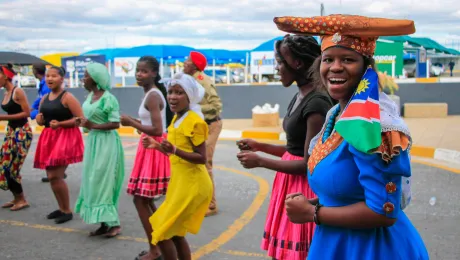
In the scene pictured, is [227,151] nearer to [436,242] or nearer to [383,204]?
[436,242]

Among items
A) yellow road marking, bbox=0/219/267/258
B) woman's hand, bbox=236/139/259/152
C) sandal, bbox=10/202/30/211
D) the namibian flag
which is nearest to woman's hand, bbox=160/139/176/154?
woman's hand, bbox=236/139/259/152

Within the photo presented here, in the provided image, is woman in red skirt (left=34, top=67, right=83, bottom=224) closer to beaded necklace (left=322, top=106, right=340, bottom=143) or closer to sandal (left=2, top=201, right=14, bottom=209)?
sandal (left=2, top=201, right=14, bottom=209)

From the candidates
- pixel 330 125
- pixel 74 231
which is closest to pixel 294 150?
pixel 330 125

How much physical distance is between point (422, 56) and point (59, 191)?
880 inches

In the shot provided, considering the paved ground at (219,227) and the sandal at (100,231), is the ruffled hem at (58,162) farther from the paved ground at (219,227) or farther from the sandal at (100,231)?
the sandal at (100,231)

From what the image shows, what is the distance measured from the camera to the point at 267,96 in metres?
17.3

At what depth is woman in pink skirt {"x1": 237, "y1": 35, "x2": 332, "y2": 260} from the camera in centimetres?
322

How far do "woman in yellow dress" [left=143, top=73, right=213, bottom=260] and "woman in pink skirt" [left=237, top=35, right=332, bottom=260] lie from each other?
3.47 ft

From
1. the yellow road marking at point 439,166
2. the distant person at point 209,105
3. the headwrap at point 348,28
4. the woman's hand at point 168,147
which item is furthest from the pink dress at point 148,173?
the yellow road marking at point 439,166

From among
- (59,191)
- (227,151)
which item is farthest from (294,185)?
(227,151)

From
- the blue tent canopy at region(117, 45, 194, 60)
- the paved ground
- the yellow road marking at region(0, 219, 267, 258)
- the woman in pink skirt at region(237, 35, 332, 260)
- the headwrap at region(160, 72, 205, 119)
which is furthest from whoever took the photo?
the blue tent canopy at region(117, 45, 194, 60)

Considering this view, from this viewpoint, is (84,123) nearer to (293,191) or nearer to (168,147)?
(168,147)

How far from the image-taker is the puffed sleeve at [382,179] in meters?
2.00

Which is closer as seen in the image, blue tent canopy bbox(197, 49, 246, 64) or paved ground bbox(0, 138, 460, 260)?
paved ground bbox(0, 138, 460, 260)
